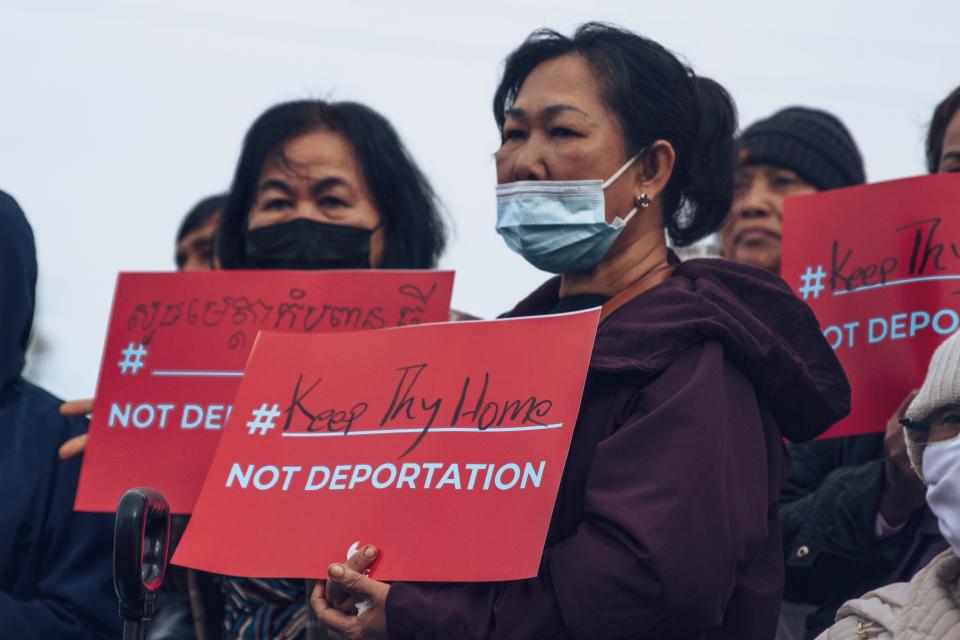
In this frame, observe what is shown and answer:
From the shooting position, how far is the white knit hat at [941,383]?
9.34ft

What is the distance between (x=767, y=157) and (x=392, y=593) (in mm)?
2771

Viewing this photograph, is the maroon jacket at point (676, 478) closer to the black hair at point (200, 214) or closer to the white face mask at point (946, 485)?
the white face mask at point (946, 485)

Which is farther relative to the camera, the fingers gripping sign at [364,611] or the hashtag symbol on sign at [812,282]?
the hashtag symbol on sign at [812,282]

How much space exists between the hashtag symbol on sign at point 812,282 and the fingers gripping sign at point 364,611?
1.44 m

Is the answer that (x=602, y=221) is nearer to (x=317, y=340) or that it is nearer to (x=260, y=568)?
(x=317, y=340)

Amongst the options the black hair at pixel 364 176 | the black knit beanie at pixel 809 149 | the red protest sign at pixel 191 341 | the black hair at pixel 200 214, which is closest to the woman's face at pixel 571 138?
the red protest sign at pixel 191 341

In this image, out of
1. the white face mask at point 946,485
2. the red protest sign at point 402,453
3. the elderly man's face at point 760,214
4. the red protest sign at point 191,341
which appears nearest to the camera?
the white face mask at point 946,485

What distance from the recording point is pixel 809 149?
203 inches

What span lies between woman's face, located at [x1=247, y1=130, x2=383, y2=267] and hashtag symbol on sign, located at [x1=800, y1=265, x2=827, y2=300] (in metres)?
1.30

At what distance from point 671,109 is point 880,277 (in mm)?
725

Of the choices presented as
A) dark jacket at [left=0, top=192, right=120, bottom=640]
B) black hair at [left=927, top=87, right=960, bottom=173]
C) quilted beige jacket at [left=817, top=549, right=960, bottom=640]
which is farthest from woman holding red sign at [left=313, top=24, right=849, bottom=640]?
dark jacket at [left=0, top=192, right=120, bottom=640]

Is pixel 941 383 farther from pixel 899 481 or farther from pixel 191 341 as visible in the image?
pixel 191 341

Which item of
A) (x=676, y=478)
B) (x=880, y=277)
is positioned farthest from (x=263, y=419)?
(x=880, y=277)

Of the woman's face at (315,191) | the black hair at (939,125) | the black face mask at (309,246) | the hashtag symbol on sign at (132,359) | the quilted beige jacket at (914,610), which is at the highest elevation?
the black hair at (939,125)
